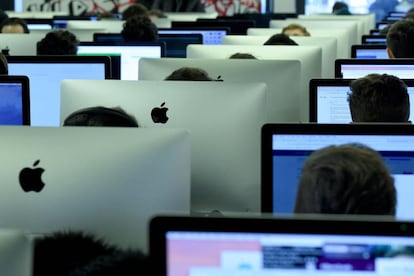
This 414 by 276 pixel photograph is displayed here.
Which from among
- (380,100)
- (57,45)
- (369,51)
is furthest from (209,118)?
(369,51)

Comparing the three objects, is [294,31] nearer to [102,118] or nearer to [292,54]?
[292,54]

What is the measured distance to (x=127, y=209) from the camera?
2.40 metres

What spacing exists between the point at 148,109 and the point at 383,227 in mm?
1925

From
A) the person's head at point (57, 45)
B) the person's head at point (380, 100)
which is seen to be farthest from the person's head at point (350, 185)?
the person's head at point (57, 45)

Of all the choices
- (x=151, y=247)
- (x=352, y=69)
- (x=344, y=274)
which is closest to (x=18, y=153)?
(x=151, y=247)

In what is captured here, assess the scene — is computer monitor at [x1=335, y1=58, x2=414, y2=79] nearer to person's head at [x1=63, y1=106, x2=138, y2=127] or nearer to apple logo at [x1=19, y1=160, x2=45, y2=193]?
person's head at [x1=63, y1=106, x2=138, y2=127]

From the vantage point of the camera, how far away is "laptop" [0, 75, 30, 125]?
14.9 feet

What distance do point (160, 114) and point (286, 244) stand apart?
1872mm

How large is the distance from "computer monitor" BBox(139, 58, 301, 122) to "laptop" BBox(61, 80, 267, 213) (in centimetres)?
101

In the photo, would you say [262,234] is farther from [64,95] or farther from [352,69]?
[352,69]

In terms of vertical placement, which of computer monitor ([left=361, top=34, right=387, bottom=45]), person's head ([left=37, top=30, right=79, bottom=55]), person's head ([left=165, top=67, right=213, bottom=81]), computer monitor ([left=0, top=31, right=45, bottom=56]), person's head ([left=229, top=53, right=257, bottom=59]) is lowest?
computer monitor ([left=361, top=34, right=387, bottom=45])

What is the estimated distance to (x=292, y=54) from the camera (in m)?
5.56

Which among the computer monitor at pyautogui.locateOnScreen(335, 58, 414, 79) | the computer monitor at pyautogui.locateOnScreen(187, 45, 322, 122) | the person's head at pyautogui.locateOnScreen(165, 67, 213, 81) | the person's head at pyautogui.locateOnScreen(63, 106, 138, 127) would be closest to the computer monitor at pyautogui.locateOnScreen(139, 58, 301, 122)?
the computer monitor at pyautogui.locateOnScreen(187, 45, 322, 122)

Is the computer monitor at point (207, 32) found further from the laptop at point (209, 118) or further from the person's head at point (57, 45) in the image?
the laptop at point (209, 118)
